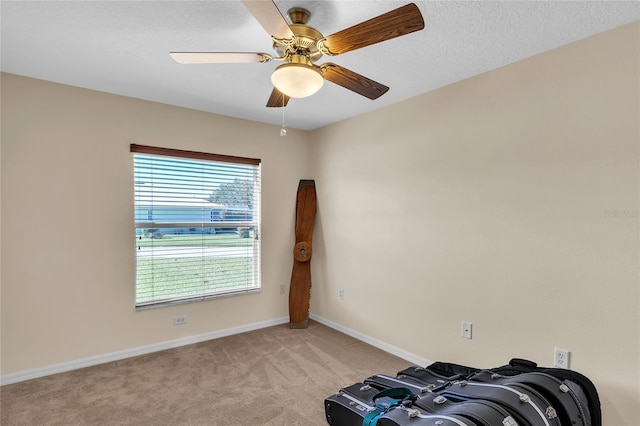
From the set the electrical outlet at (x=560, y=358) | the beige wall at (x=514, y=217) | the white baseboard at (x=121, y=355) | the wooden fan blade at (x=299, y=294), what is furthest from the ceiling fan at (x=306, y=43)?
the white baseboard at (x=121, y=355)

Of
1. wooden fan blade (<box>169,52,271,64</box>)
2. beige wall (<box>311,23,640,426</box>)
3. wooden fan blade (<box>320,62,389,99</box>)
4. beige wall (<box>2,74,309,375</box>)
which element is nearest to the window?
beige wall (<box>2,74,309,375</box>)

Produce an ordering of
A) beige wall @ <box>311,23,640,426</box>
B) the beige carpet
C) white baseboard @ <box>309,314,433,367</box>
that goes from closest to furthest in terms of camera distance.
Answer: beige wall @ <box>311,23,640,426</box>
the beige carpet
white baseboard @ <box>309,314,433,367</box>

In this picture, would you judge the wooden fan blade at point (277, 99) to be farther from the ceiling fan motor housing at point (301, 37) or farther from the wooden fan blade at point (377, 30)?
the wooden fan blade at point (377, 30)

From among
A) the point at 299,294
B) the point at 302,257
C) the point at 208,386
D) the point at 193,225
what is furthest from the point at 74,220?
the point at 299,294

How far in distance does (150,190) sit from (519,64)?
3256 mm

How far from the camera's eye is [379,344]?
127 inches

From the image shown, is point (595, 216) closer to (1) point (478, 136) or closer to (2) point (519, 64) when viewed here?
(1) point (478, 136)

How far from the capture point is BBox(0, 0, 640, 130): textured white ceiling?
5.52 ft

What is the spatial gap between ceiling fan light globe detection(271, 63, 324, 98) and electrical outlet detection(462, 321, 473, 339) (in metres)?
2.09

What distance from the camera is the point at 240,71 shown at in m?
2.44

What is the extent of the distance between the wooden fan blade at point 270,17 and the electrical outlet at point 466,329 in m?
2.35

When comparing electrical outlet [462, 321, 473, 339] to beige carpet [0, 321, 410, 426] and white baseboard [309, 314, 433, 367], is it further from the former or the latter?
beige carpet [0, 321, 410, 426]

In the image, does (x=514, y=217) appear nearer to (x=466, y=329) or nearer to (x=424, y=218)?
(x=424, y=218)

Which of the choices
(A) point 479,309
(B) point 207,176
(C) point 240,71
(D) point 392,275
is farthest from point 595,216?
(B) point 207,176
